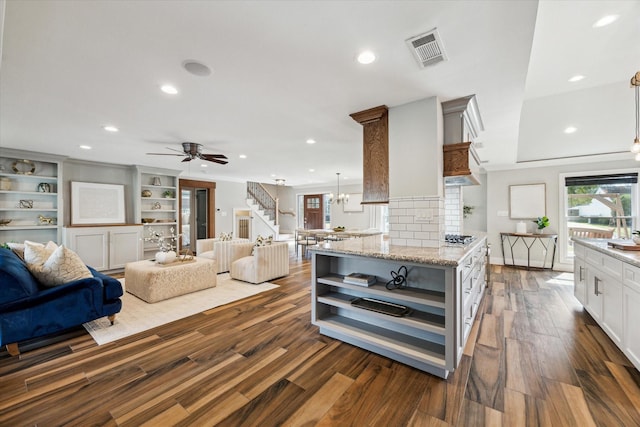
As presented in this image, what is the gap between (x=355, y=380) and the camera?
6.42 ft

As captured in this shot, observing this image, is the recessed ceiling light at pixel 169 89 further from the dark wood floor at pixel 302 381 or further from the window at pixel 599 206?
the window at pixel 599 206

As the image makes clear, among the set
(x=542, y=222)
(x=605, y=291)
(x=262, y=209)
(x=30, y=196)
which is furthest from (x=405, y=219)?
(x=262, y=209)

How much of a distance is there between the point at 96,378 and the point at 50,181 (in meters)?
5.35

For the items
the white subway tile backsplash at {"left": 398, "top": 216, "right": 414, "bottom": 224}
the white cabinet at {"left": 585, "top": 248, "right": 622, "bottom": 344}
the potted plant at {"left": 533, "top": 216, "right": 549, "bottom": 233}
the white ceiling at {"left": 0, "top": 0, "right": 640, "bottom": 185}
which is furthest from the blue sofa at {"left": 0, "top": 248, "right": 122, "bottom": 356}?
the potted plant at {"left": 533, "top": 216, "right": 549, "bottom": 233}

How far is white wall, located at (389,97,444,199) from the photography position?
8.66ft

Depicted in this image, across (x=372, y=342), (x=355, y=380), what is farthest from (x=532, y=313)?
(x=355, y=380)

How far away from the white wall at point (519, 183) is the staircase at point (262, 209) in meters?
7.22

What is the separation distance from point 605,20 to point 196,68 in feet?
12.0

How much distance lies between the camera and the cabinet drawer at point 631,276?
1.97m

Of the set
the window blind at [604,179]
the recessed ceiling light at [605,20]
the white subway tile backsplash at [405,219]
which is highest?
the recessed ceiling light at [605,20]

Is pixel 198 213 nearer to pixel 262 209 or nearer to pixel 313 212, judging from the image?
pixel 262 209

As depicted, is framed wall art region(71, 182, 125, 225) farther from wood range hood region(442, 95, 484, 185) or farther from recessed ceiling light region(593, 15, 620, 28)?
recessed ceiling light region(593, 15, 620, 28)

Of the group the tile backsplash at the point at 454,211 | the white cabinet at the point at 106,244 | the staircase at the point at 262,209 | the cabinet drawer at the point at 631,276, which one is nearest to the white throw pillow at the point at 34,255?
the white cabinet at the point at 106,244

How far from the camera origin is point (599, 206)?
5.19m
